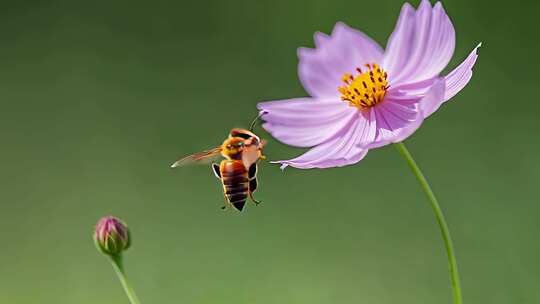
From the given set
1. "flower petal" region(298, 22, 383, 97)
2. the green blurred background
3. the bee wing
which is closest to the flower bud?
the bee wing

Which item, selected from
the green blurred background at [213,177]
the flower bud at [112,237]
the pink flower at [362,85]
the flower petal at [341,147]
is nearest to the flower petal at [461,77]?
the pink flower at [362,85]

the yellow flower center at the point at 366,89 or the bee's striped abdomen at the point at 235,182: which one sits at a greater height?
the yellow flower center at the point at 366,89

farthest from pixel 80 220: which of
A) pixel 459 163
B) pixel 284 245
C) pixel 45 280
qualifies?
pixel 459 163

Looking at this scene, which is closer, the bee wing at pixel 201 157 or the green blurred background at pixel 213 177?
the bee wing at pixel 201 157

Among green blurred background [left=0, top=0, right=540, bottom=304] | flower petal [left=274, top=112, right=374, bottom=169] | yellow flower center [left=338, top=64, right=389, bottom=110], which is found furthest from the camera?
green blurred background [left=0, top=0, right=540, bottom=304]

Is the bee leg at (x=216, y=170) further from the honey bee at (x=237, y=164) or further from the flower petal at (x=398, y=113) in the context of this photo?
the flower petal at (x=398, y=113)

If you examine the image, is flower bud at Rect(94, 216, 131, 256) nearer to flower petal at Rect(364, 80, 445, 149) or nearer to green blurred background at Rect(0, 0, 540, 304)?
flower petal at Rect(364, 80, 445, 149)

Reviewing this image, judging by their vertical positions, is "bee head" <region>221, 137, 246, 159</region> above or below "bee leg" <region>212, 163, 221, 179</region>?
above
